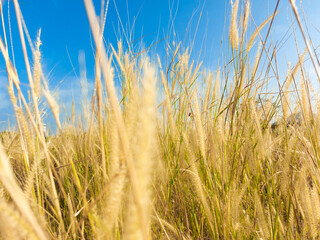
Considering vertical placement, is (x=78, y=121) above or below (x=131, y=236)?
above

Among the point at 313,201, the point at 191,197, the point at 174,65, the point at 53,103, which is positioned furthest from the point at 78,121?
the point at 313,201

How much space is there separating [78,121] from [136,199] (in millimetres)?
1479

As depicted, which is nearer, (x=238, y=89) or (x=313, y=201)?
(x=313, y=201)

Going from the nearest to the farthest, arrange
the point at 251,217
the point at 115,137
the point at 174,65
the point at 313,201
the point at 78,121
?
the point at 115,137 < the point at 313,201 < the point at 251,217 < the point at 174,65 < the point at 78,121

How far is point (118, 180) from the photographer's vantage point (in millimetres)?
244

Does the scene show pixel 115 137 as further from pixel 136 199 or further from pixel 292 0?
pixel 292 0

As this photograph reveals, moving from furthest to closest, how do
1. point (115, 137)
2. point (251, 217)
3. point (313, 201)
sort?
point (251, 217) → point (313, 201) → point (115, 137)

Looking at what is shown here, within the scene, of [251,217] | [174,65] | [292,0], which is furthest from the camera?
[174,65]

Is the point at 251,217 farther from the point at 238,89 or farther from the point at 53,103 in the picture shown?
the point at 53,103

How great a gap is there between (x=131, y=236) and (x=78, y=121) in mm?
1471

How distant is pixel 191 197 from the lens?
101 cm

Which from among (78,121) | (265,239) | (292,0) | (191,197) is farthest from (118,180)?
(78,121)

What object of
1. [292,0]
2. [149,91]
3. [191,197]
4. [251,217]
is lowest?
[251,217]

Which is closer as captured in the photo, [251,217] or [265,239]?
[265,239]
